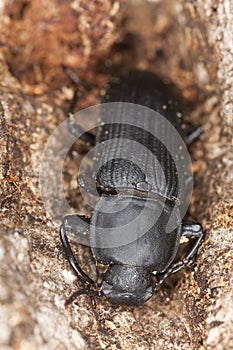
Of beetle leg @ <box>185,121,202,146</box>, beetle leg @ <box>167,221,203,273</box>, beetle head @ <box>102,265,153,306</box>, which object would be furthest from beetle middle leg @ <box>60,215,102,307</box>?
beetle leg @ <box>185,121,202,146</box>

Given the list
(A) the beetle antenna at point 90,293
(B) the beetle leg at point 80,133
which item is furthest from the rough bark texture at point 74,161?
(B) the beetle leg at point 80,133

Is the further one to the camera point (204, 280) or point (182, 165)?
point (182, 165)

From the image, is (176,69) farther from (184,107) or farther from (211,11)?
(211,11)

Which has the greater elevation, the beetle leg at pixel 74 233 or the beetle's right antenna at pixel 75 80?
the beetle's right antenna at pixel 75 80

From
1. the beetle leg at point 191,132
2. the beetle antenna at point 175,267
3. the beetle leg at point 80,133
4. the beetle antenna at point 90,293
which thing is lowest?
the beetle antenna at point 90,293

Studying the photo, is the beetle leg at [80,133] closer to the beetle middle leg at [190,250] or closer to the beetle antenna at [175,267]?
A: the beetle middle leg at [190,250]

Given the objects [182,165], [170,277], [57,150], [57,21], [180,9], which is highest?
[180,9]

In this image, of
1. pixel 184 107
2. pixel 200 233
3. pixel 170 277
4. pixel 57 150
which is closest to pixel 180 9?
pixel 184 107

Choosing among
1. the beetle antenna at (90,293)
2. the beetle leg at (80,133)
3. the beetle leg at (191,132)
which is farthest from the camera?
the beetle leg at (191,132)

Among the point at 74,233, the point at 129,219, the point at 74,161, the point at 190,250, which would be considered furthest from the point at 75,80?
the point at 190,250
